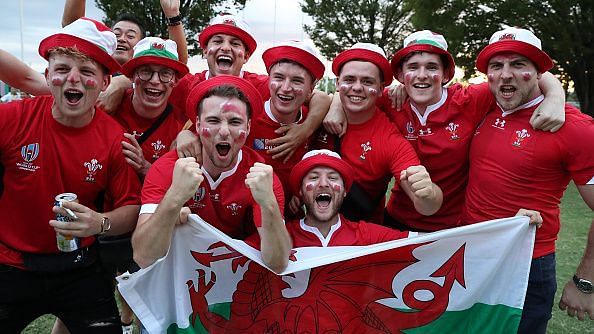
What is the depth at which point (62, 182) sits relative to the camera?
3242 millimetres

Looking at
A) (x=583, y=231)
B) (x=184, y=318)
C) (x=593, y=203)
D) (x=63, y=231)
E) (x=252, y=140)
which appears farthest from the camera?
(x=583, y=231)

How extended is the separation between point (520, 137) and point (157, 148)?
2.68 m

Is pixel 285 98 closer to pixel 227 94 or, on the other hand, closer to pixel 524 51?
pixel 227 94

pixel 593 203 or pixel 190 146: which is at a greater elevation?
pixel 190 146

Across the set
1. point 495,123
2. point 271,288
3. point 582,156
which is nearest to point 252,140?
point 271,288

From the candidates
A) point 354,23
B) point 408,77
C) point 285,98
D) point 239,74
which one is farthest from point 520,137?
point 354,23

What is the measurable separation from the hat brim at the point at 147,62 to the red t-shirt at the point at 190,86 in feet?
0.67

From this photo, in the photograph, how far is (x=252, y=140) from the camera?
156 inches

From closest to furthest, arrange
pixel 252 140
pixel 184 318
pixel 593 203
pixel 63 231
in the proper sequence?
1. pixel 63 231
2. pixel 184 318
3. pixel 593 203
4. pixel 252 140

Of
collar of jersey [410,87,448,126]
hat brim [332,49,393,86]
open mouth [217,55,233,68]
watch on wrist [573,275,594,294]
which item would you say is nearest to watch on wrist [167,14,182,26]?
open mouth [217,55,233,68]

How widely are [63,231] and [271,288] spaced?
4.31 ft

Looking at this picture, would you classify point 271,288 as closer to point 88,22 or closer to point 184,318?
point 184,318

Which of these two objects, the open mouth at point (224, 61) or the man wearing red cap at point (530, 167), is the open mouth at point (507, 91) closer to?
the man wearing red cap at point (530, 167)

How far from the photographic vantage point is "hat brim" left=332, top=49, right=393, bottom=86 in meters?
3.93
